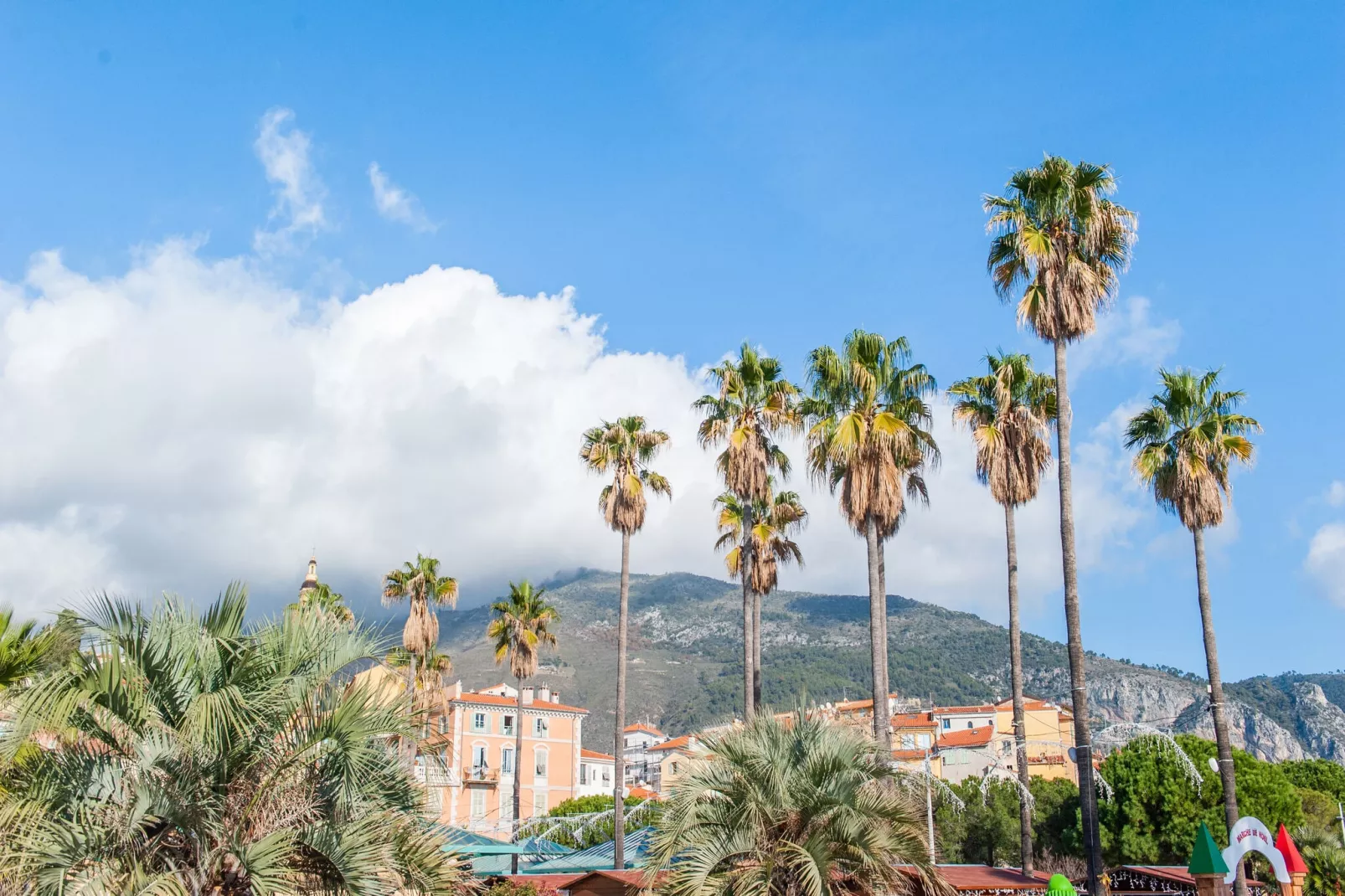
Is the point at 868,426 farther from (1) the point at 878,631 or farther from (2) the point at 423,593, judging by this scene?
(2) the point at 423,593

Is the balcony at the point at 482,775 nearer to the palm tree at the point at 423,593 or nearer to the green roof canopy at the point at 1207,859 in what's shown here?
the palm tree at the point at 423,593

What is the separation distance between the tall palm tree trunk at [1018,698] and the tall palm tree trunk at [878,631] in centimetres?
483

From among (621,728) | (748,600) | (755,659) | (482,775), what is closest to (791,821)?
(748,600)

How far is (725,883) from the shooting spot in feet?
42.1

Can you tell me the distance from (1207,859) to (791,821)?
4898mm

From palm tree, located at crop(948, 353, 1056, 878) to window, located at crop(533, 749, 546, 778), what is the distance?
59.0m

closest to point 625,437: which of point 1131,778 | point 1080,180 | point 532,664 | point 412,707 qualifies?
point 532,664

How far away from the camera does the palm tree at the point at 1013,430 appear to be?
30828mm

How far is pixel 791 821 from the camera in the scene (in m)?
13.4

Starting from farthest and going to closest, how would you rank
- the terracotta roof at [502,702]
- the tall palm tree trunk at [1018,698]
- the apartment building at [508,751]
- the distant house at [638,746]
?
the distant house at [638,746]
the terracotta roof at [502,702]
the apartment building at [508,751]
the tall palm tree trunk at [1018,698]

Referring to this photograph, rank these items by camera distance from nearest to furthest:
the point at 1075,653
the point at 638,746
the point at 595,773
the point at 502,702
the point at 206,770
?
the point at 206,770
the point at 1075,653
the point at 502,702
the point at 595,773
the point at 638,746

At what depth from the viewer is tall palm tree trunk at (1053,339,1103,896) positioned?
64.1 ft

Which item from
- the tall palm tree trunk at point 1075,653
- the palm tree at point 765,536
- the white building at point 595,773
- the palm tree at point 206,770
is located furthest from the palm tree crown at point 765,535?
the white building at point 595,773

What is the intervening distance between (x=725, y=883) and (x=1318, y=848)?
2024cm
